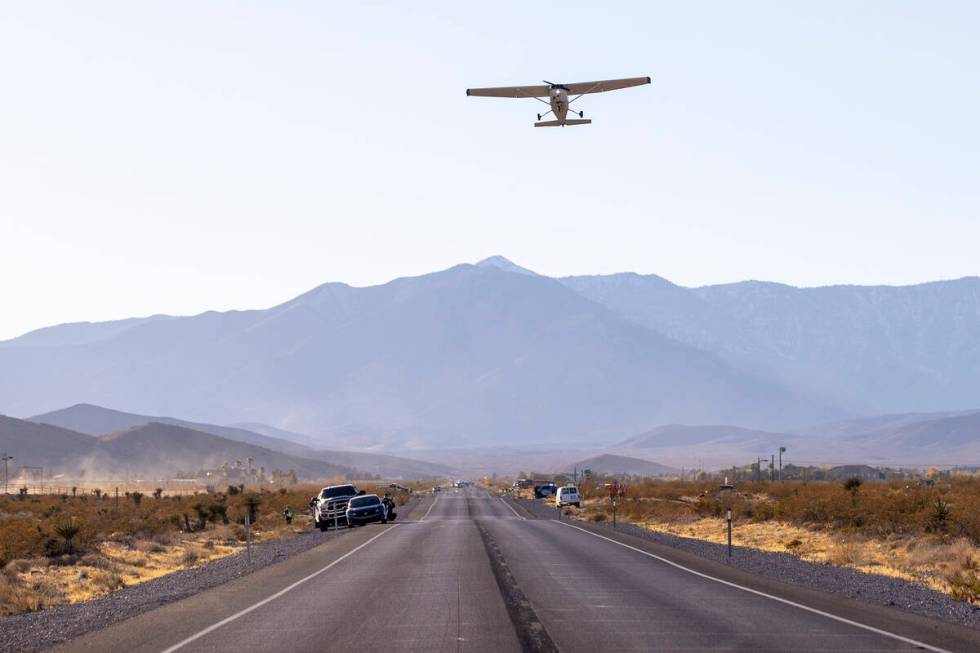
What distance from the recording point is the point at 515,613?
20.1 meters

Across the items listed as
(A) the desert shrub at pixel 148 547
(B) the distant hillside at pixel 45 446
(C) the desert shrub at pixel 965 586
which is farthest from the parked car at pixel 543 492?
(B) the distant hillside at pixel 45 446

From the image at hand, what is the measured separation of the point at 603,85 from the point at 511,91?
2.94 meters

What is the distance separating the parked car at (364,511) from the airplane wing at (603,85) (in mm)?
22685

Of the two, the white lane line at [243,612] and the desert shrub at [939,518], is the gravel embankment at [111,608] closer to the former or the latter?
the white lane line at [243,612]

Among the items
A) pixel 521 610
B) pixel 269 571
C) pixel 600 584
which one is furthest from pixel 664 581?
pixel 269 571

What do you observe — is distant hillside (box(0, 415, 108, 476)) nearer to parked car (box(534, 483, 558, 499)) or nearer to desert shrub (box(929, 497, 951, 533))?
parked car (box(534, 483, 558, 499))

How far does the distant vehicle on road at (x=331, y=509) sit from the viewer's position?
187ft

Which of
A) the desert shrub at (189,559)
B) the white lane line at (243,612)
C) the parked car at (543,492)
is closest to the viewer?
the white lane line at (243,612)

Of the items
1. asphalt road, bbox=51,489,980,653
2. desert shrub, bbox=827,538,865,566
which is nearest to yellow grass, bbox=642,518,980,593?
desert shrub, bbox=827,538,865,566

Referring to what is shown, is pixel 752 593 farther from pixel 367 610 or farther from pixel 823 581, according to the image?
pixel 367 610

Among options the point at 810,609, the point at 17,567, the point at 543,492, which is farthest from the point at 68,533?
the point at 543,492

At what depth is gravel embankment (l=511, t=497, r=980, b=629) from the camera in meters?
22.5

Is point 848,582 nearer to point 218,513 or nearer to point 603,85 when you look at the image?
point 603,85

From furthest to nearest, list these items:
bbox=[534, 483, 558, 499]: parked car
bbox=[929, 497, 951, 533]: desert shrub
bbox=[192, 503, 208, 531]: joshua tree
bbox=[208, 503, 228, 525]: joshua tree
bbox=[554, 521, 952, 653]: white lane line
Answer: bbox=[534, 483, 558, 499]: parked car
bbox=[208, 503, 228, 525]: joshua tree
bbox=[192, 503, 208, 531]: joshua tree
bbox=[929, 497, 951, 533]: desert shrub
bbox=[554, 521, 952, 653]: white lane line
